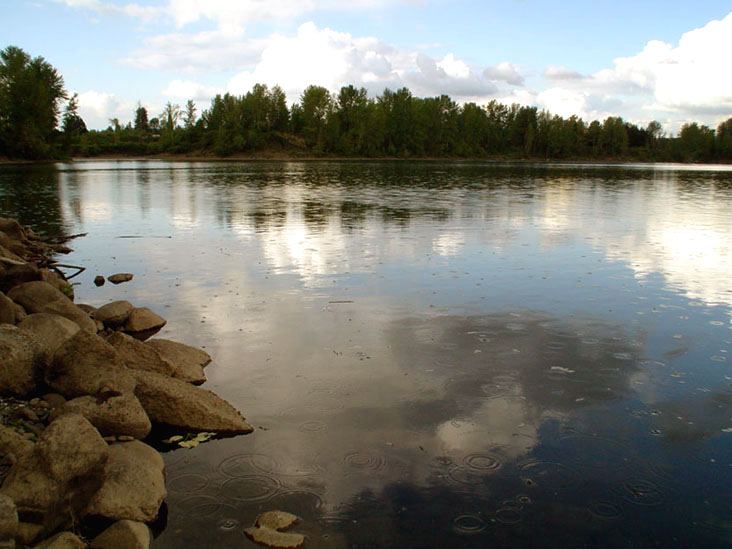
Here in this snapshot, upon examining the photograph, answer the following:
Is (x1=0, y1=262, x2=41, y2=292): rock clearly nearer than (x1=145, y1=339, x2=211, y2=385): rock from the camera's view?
No

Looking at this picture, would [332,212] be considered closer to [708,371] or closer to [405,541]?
[708,371]

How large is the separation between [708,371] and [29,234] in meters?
20.2

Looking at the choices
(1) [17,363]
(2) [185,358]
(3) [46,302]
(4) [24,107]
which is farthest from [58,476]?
(4) [24,107]

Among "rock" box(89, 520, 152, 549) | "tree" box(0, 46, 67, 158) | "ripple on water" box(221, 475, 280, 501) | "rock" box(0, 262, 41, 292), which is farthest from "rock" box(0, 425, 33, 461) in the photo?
"tree" box(0, 46, 67, 158)

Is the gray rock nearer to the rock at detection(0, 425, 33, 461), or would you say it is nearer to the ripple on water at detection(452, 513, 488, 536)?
the rock at detection(0, 425, 33, 461)

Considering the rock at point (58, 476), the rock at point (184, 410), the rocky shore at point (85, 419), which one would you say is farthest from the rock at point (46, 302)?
the rock at point (58, 476)

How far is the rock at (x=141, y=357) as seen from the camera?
27.3ft

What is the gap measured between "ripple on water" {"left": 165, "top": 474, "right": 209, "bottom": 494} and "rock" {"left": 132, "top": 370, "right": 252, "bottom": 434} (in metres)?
0.96

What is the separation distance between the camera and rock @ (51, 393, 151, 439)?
263 inches

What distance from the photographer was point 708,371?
9.09m

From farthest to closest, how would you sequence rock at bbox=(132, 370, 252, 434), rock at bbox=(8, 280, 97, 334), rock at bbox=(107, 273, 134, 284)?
rock at bbox=(107, 273, 134, 284) < rock at bbox=(8, 280, 97, 334) < rock at bbox=(132, 370, 252, 434)

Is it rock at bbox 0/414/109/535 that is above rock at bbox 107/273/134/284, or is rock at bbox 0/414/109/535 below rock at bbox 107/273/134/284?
below

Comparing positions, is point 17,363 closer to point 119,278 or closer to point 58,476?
point 58,476

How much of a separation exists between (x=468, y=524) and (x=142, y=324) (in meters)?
7.57
